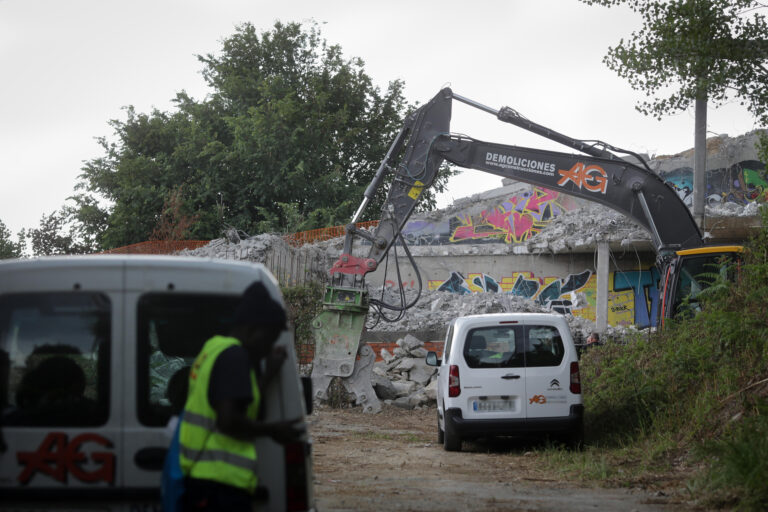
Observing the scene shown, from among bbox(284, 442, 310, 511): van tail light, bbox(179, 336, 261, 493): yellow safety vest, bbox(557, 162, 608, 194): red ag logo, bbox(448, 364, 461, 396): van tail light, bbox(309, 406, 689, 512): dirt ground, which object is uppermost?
bbox(557, 162, 608, 194): red ag logo

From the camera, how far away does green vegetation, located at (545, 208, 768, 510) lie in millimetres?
7934

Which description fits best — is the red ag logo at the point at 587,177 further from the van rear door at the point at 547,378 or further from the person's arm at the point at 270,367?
the person's arm at the point at 270,367

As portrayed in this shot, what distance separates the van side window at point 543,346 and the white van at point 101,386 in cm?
795

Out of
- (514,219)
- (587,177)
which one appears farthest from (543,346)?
(514,219)

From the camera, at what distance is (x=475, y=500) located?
8211 mm

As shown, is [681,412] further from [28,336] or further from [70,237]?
[70,237]

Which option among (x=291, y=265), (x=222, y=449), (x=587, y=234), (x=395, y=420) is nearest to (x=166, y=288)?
(x=222, y=449)

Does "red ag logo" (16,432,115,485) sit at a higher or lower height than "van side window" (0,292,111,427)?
lower

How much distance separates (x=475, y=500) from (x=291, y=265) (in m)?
18.5

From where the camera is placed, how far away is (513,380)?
38.5 feet

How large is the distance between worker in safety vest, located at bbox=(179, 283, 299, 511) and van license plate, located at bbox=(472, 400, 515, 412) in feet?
26.5

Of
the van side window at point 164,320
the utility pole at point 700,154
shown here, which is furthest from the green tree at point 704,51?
the van side window at point 164,320

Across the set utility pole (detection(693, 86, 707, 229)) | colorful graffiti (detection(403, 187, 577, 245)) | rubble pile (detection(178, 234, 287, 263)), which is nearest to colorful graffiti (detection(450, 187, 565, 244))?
colorful graffiti (detection(403, 187, 577, 245))

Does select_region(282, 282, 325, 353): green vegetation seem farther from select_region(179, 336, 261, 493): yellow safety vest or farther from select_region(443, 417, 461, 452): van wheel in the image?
select_region(179, 336, 261, 493): yellow safety vest
